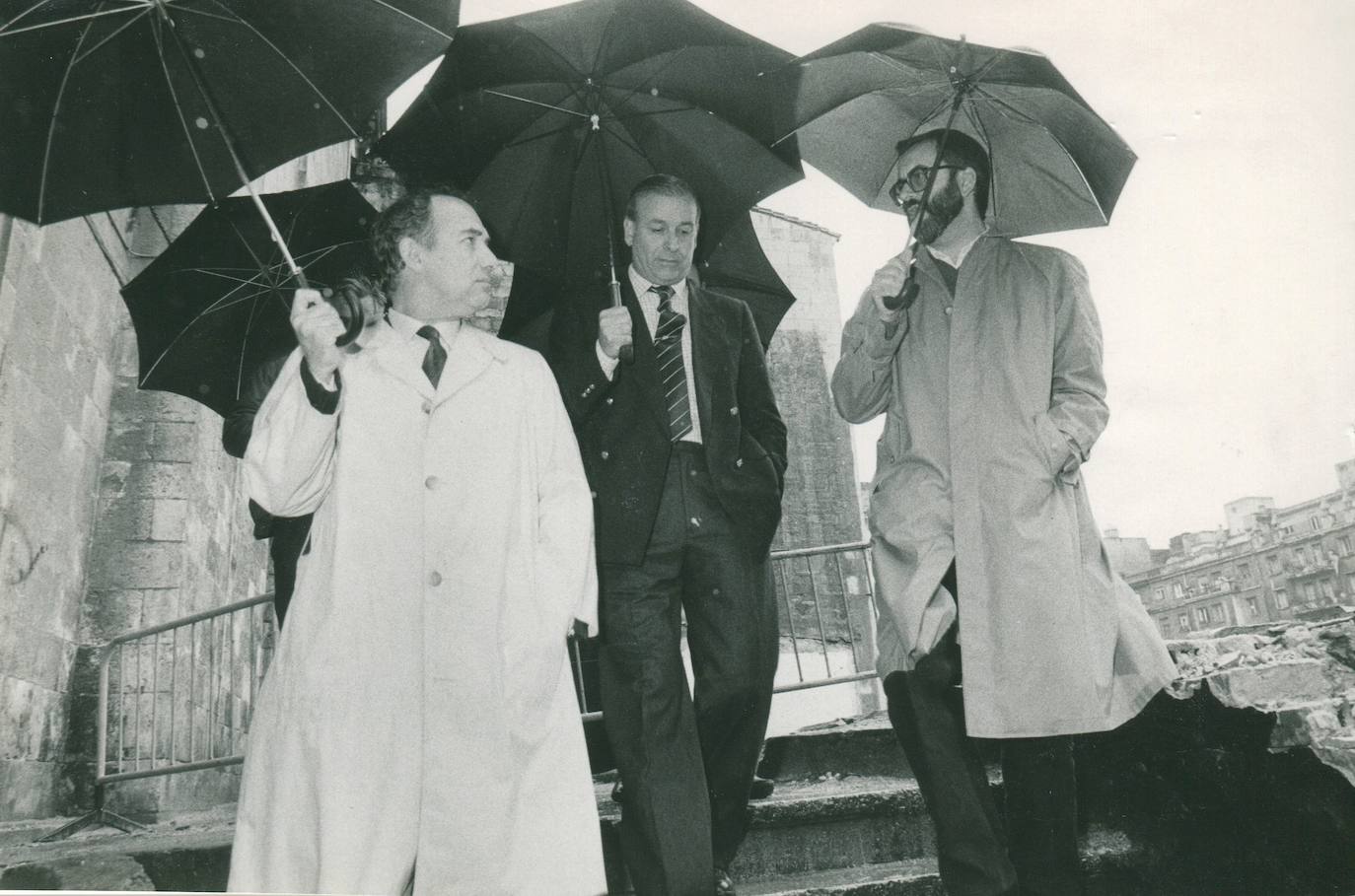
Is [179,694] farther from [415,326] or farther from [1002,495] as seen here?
[1002,495]

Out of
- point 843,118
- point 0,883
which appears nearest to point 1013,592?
point 843,118

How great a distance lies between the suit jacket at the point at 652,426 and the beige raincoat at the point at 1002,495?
0.87ft

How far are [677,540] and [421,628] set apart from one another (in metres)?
0.68

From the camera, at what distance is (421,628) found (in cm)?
217

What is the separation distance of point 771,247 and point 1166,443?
31.6 ft

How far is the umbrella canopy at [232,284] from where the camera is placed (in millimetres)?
3432

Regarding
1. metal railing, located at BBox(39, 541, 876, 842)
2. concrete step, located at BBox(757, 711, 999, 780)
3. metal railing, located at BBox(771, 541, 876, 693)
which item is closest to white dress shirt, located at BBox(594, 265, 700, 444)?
metal railing, located at BBox(39, 541, 876, 842)

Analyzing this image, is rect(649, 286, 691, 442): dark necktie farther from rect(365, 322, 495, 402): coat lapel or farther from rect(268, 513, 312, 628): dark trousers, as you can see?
rect(268, 513, 312, 628): dark trousers

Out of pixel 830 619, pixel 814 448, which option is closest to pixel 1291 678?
pixel 830 619

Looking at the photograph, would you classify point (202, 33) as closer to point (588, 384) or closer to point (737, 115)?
point (588, 384)

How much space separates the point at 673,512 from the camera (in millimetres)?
2590

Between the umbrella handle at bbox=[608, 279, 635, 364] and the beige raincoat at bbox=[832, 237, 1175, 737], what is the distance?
0.54 metres

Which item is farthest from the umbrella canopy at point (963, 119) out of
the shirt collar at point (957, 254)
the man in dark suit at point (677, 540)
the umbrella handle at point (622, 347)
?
the umbrella handle at point (622, 347)

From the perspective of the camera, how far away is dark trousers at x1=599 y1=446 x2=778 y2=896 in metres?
2.37
